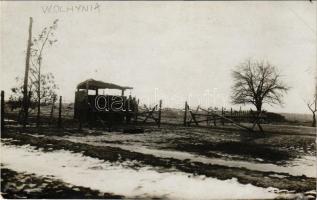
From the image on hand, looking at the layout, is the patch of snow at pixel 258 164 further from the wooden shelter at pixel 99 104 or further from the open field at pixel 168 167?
the wooden shelter at pixel 99 104

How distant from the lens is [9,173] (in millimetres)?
6613

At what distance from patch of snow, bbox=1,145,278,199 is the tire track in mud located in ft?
0.95

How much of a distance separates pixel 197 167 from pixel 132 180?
1614 mm

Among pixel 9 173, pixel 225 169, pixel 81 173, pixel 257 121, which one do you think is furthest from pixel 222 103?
pixel 9 173

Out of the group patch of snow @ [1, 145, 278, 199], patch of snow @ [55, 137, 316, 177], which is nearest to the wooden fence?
patch of snow @ [55, 137, 316, 177]

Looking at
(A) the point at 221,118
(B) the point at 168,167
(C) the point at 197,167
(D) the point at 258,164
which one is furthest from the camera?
(A) the point at 221,118

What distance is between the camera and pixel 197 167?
7.32 m

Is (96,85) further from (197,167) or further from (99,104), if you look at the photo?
(197,167)

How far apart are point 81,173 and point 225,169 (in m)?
3.02

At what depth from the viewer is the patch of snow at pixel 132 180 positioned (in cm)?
603

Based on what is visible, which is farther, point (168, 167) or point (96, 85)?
point (96, 85)

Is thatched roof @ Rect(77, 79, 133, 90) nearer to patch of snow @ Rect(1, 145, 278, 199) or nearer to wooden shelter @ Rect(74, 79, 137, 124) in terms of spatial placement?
wooden shelter @ Rect(74, 79, 137, 124)

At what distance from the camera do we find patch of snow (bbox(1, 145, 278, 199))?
6031 mm

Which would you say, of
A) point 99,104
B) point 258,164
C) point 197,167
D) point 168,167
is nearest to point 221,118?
point 99,104
